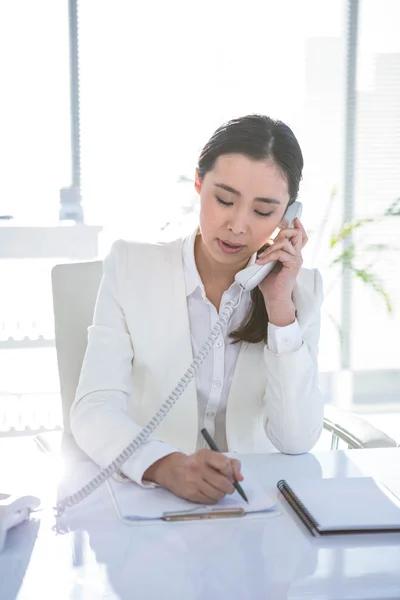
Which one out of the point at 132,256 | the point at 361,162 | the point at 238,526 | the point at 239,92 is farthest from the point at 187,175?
the point at 238,526

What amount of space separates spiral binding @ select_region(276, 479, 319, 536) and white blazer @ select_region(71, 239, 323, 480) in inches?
10.3

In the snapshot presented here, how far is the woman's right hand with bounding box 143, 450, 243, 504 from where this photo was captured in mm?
1062

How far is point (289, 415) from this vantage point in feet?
4.76

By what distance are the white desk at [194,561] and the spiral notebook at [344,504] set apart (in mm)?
14

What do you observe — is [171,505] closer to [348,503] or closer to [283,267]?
[348,503]

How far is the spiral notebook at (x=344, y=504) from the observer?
986 mm

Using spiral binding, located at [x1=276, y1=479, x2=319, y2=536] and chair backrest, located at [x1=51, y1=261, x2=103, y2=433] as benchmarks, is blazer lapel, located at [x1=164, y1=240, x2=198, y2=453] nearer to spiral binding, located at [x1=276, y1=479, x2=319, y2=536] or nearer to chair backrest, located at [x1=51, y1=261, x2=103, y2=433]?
chair backrest, located at [x1=51, y1=261, x2=103, y2=433]

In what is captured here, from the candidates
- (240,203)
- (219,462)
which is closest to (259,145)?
(240,203)

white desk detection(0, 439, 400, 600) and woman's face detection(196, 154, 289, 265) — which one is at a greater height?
woman's face detection(196, 154, 289, 265)

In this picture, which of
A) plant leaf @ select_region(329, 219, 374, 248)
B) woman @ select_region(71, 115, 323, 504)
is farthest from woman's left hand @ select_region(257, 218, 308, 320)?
plant leaf @ select_region(329, 219, 374, 248)

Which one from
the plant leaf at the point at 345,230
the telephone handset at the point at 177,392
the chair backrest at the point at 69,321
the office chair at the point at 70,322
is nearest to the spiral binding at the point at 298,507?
the telephone handset at the point at 177,392

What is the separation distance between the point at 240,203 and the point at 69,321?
0.49 metres

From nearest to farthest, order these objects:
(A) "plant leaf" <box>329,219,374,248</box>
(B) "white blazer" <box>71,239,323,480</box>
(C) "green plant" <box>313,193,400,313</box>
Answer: (B) "white blazer" <box>71,239,323,480</box>
(A) "plant leaf" <box>329,219,374,248</box>
(C) "green plant" <box>313,193,400,313</box>

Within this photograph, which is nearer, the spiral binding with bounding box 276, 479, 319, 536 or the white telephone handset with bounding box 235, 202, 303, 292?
the spiral binding with bounding box 276, 479, 319, 536
